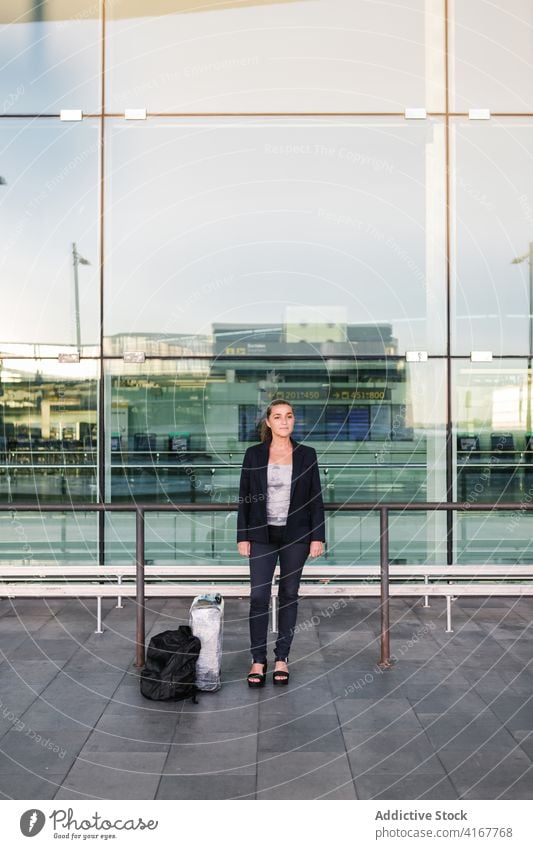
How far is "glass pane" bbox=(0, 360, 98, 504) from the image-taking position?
24.6 ft

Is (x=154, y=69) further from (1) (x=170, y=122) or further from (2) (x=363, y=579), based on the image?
(2) (x=363, y=579)

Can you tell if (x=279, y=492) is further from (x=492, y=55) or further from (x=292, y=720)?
(x=492, y=55)

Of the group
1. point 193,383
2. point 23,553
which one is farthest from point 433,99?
point 23,553

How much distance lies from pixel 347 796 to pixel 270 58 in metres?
6.74

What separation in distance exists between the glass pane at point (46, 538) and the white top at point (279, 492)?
3312 millimetres

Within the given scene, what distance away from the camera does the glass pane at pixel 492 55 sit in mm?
7637

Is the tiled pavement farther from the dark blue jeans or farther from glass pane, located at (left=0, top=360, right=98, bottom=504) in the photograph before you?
glass pane, located at (left=0, top=360, right=98, bottom=504)

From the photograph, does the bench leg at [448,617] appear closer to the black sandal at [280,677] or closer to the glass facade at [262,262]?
the black sandal at [280,677]

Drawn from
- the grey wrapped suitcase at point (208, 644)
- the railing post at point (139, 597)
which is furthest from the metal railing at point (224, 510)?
the grey wrapped suitcase at point (208, 644)

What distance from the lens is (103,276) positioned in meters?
7.47

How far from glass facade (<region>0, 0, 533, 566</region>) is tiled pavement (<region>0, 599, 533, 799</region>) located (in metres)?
1.91

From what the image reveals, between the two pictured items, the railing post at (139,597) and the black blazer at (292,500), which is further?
the railing post at (139,597)

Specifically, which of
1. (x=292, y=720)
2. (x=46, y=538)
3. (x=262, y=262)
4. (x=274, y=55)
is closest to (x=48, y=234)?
(x=262, y=262)

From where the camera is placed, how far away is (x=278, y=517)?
4734 mm
